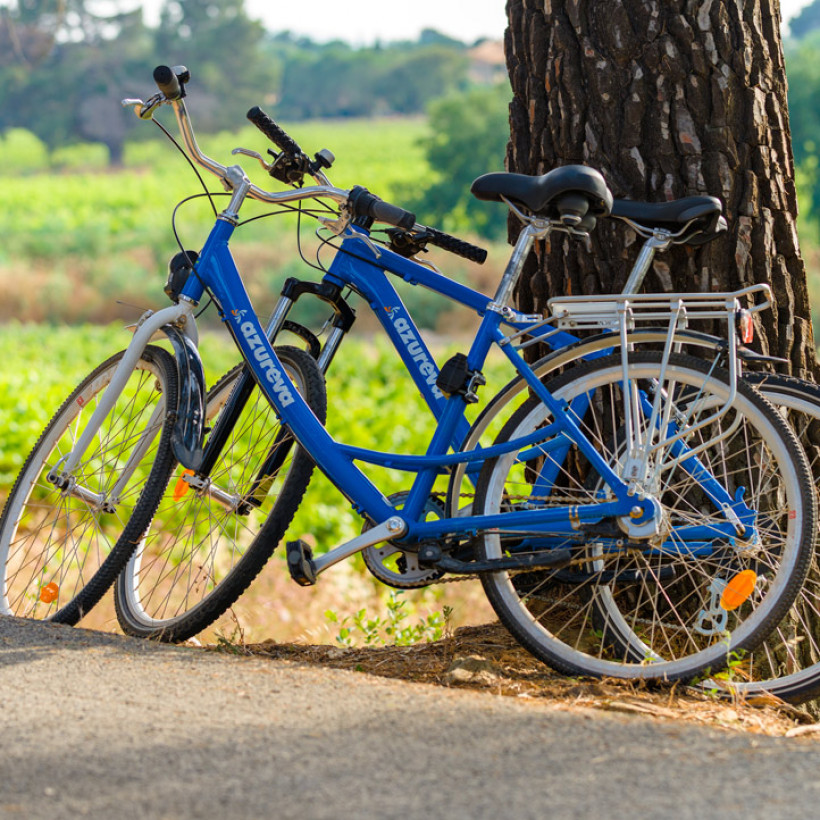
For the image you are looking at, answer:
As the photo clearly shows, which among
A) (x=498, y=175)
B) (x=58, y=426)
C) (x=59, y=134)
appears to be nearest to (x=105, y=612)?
(x=58, y=426)

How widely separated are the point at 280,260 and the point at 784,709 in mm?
35095

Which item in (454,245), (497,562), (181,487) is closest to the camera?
(497,562)

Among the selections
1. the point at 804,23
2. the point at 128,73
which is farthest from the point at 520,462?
the point at 804,23

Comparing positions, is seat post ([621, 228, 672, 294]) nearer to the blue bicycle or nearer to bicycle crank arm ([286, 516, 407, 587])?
the blue bicycle

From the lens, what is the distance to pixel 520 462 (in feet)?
11.0

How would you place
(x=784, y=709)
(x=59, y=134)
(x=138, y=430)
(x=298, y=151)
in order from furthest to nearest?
1. (x=59, y=134)
2. (x=138, y=430)
3. (x=298, y=151)
4. (x=784, y=709)

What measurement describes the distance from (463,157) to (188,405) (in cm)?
5342

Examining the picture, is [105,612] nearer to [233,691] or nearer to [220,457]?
[220,457]

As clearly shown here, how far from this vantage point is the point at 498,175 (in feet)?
10.3

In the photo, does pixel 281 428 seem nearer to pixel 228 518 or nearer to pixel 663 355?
pixel 228 518

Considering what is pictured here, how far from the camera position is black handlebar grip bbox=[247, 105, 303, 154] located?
3.39 m

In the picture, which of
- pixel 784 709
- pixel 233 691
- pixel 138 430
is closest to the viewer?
pixel 233 691

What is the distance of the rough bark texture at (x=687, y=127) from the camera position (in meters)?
3.55

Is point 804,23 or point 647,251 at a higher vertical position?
point 804,23
